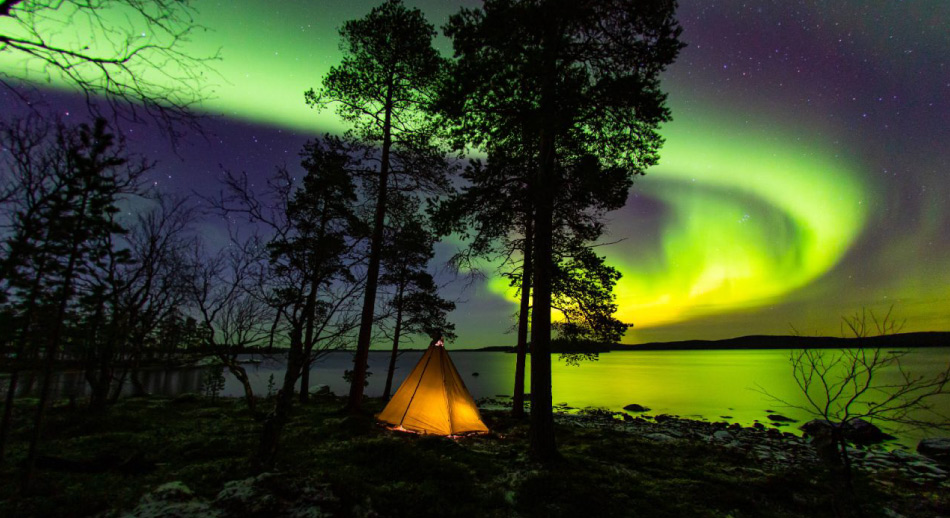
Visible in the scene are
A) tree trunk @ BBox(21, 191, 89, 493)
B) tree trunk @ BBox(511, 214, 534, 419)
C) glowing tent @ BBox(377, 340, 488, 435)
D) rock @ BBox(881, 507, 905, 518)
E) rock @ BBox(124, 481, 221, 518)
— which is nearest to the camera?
rock @ BBox(124, 481, 221, 518)

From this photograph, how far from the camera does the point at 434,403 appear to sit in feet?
34.6

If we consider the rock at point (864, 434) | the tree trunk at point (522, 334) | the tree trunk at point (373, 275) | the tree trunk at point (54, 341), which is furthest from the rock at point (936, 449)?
the tree trunk at point (54, 341)

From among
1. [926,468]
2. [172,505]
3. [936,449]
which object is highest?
[172,505]

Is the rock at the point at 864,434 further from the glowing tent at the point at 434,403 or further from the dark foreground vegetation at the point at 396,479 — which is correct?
the glowing tent at the point at 434,403

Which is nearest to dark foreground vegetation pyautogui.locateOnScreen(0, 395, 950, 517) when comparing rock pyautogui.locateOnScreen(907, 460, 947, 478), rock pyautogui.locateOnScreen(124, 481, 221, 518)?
rock pyautogui.locateOnScreen(124, 481, 221, 518)

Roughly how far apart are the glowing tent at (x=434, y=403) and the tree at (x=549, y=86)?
11.4 feet

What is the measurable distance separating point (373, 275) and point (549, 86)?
24.6 feet

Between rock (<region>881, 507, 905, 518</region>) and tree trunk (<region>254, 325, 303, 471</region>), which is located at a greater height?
tree trunk (<region>254, 325, 303, 471</region>)

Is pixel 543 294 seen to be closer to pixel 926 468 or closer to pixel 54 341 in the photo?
pixel 54 341

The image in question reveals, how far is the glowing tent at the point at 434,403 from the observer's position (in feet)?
33.6

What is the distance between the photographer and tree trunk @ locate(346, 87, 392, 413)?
11.2m

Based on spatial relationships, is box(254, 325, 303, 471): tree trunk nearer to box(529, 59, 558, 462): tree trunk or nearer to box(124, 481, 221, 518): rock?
box(124, 481, 221, 518): rock

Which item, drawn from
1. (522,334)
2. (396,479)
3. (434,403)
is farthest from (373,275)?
(396,479)

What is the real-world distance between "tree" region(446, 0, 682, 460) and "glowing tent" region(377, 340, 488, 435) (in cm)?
348
